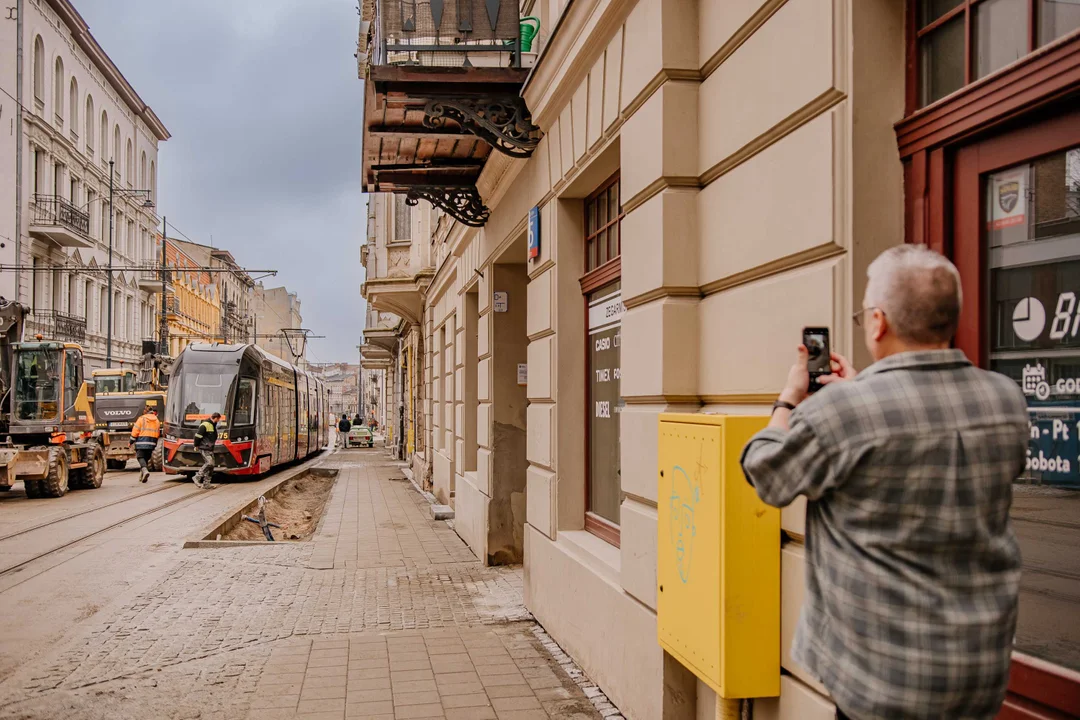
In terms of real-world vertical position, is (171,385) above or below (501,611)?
above

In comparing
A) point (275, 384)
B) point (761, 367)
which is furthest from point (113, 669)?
point (275, 384)

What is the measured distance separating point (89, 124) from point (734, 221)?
47.5 meters

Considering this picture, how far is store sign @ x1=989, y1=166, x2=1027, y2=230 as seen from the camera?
2777mm

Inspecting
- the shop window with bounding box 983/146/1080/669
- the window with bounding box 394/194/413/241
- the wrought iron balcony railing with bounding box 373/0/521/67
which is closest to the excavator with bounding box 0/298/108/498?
the window with bounding box 394/194/413/241

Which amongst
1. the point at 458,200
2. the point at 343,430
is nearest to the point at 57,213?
the point at 343,430

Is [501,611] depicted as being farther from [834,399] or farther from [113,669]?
[834,399]

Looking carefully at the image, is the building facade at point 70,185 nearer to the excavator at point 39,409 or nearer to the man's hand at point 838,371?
the excavator at point 39,409

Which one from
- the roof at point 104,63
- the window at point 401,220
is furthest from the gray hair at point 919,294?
the roof at point 104,63

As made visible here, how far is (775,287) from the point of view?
3643 millimetres

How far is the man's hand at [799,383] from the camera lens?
2.34 metres

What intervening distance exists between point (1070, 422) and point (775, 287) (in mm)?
1286

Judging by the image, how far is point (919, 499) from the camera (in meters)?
2.04

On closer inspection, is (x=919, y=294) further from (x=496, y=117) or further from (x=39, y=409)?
(x=39, y=409)

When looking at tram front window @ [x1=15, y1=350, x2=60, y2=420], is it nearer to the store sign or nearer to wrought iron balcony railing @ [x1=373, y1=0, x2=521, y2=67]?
wrought iron balcony railing @ [x1=373, y1=0, x2=521, y2=67]
